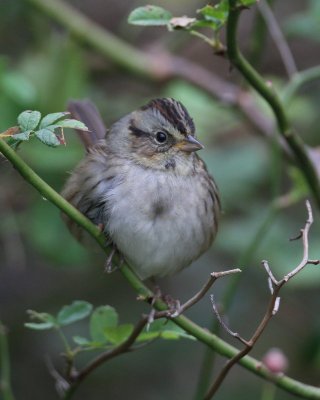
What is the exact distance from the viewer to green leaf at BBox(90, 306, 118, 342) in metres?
1.84

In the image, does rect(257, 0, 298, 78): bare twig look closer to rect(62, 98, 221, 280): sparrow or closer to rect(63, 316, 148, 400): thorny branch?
rect(62, 98, 221, 280): sparrow

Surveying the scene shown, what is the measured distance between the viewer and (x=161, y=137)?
249cm

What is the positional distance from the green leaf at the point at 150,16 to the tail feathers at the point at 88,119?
0.86 m

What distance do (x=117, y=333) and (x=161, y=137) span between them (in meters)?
0.83

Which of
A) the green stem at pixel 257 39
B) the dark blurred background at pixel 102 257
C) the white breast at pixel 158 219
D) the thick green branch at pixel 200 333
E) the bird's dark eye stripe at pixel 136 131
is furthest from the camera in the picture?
the dark blurred background at pixel 102 257

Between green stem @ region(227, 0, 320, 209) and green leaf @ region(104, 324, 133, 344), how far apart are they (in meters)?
0.62

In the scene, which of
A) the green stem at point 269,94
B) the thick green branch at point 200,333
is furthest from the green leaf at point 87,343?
the green stem at point 269,94

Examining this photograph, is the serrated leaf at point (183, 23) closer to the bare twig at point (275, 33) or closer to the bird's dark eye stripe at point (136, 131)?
the bird's dark eye stripe at point (136, 131)

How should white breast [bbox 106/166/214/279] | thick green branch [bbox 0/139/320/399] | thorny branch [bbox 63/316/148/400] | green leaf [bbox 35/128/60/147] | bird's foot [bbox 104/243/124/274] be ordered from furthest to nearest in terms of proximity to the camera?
white breast [bbox 106/166/214/279], bird's foot [bbox 104/243/124/274], thorny branch [bbox 63/316/148/400], thick green branch [bbox 0/139/320/399], green leaf [bbox 35/128/60/147]

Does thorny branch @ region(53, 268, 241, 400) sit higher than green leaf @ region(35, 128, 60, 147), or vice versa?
green leaf @ region(35, 128, 60, 147)

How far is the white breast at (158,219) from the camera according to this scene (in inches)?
91.0

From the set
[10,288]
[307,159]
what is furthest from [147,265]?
[10,288]

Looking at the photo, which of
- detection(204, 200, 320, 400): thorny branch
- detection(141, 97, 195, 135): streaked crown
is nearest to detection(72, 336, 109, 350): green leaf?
detection(204, 200, 320, 400): thorny branch

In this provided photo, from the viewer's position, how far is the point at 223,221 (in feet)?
11.2
